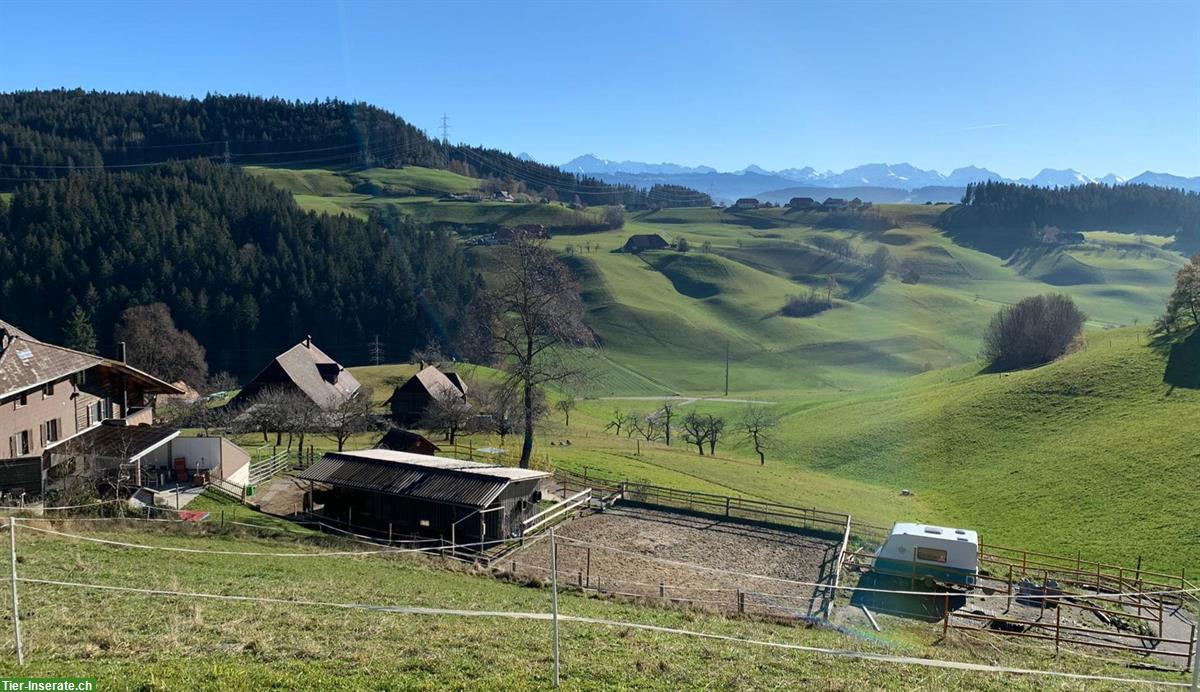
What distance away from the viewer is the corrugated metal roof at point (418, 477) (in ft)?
98.7

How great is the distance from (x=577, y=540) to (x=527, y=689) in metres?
20.5

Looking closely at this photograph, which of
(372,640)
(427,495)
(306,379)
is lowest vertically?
(306,379)

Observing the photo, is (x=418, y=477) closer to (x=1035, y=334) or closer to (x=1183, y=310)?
(x=1183, y=310)

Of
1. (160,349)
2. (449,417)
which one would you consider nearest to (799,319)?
(449,417)

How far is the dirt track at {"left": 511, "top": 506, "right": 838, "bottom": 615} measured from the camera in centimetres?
2494

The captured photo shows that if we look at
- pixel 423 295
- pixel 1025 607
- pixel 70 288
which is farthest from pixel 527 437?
pixel 70 288

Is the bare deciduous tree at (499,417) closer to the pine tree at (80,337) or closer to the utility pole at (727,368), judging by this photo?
the utility pole at (727,368)

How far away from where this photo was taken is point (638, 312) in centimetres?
13725

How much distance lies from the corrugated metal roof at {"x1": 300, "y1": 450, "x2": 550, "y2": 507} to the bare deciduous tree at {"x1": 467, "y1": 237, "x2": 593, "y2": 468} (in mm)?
9432

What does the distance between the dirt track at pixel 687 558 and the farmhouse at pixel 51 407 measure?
751 inches

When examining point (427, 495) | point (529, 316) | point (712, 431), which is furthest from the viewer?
point (712, 431)

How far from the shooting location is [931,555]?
27.3m

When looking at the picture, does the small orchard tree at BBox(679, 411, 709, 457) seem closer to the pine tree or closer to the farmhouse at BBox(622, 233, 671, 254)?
the pine tree

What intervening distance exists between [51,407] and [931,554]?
125ft
